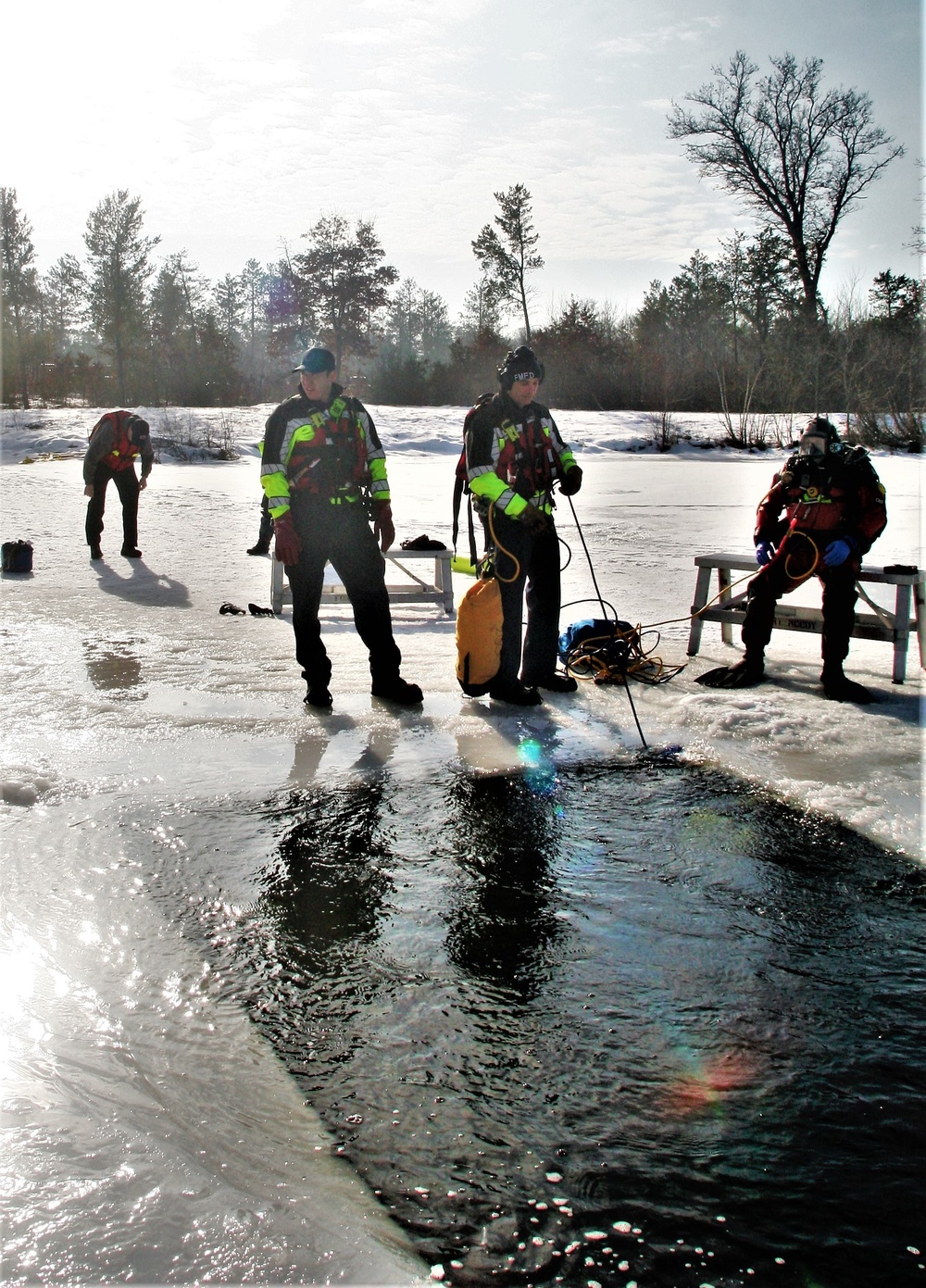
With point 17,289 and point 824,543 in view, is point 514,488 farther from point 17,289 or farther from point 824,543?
point 17,289

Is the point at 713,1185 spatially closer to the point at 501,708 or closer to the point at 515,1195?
the point at 515,1195

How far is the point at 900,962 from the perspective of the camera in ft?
9.10

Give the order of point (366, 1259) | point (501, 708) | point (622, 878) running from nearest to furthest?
point (366, 1259) < point (622, 878) < point (501, 708)

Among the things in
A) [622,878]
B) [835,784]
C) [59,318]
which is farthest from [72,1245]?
[59,318]

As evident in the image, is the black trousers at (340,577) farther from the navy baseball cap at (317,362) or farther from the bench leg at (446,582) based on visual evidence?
the bench leg at (446,582)

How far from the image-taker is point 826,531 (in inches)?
218

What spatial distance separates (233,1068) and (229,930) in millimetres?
673

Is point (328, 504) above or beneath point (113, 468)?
beneath

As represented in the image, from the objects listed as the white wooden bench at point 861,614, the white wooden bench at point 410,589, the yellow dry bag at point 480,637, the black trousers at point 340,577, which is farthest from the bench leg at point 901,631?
the white wooden bench at point 410,589

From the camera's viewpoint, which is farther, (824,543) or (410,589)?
(410,589)

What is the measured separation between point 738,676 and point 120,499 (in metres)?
7.55

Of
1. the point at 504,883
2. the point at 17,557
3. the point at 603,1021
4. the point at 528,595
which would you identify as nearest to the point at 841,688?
the point at 528,595

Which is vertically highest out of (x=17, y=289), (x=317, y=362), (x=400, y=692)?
(x=17, y=289)

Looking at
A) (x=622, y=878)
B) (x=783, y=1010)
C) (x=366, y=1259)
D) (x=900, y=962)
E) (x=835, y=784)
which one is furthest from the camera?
(x=835, y=784)
